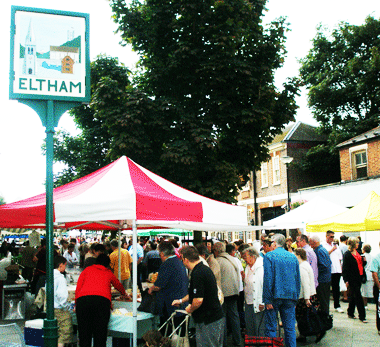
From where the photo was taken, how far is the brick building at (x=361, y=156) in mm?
25312

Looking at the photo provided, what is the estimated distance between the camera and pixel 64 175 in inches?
979

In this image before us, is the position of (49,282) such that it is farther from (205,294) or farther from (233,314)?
(233,314)

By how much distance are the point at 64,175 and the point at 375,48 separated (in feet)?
67.9

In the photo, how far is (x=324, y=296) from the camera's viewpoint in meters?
9.78

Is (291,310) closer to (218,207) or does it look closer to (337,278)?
(218,207)


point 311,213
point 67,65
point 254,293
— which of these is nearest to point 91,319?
point 254,293

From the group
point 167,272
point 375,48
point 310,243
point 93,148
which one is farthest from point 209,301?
point 375,48

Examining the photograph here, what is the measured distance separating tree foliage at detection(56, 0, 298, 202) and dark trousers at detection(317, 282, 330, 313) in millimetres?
5806

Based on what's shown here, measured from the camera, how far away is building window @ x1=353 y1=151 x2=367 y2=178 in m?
26.6

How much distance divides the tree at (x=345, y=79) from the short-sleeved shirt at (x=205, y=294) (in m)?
27.8

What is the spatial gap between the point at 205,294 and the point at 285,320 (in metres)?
2.03

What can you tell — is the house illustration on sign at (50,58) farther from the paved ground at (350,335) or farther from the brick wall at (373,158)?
the brick wall at (373,158)

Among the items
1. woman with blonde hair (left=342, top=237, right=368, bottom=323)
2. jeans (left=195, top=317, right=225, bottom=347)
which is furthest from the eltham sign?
woman with blonde hair (left=342, top=237, right=368, bottom=323)

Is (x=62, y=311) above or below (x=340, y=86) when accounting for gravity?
below
